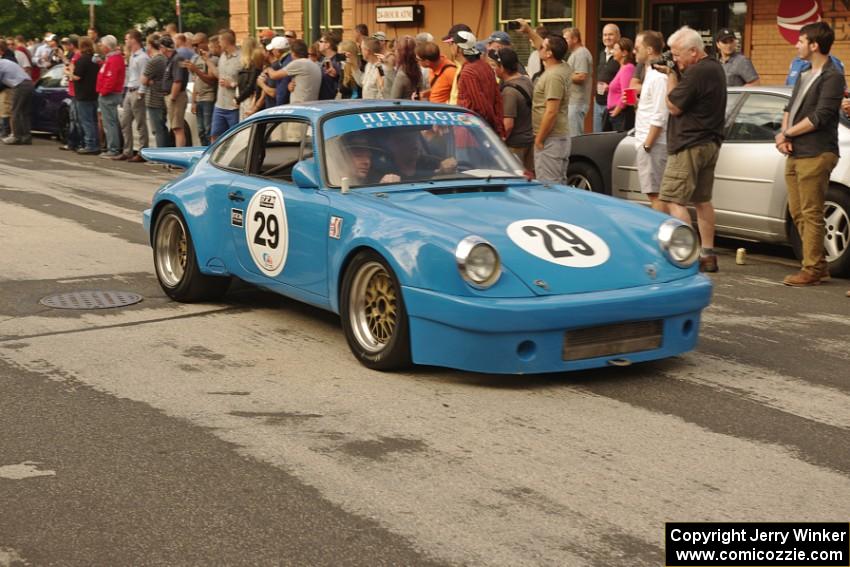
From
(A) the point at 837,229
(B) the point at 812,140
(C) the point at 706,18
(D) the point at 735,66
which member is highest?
(C) the point at 706,18

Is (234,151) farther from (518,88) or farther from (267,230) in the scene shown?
(518,88)

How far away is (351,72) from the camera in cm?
1670

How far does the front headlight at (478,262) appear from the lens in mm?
6117

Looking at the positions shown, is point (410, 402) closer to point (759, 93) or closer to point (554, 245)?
point (554, 245)

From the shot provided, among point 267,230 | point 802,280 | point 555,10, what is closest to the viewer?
point 267,230

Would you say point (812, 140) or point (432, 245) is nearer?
point (432, 245)

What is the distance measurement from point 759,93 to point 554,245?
18.0ft

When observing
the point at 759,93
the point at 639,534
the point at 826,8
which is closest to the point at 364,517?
the point at 639,534

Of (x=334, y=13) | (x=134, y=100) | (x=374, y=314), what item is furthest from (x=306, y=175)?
(x=334, y=13)

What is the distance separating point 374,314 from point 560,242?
1.05 metres

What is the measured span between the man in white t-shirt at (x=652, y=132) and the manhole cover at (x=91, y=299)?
15.0 feet

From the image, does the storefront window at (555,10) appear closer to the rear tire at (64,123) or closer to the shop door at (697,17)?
the shop door at (697,17)

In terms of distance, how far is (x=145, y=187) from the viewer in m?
15.9

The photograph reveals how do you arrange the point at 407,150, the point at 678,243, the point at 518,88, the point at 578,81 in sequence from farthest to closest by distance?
the point at 578,81, the point at 518,88, the point at 407,150, the point at 678,243
